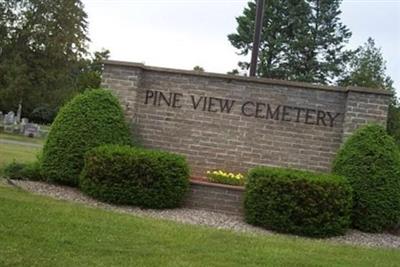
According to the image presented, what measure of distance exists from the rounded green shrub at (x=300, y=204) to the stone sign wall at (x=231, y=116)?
2.02 meters

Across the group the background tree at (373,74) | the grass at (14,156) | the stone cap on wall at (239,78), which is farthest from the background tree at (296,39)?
the stone cap on wall at (239,78)

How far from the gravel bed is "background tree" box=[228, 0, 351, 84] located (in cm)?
3334

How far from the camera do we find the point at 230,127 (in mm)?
11719

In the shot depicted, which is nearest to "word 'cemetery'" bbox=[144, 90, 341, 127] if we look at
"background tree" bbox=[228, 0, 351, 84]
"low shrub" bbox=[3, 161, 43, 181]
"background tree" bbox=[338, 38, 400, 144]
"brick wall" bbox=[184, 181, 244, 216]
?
"brick wall" bbox=[184, 181, 244, 216]

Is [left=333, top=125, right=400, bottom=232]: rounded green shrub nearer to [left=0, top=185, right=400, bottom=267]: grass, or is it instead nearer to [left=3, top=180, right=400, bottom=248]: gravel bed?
[left=3, top=180, right=400, bottom=248]: gravel bed

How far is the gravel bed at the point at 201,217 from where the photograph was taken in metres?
9.27

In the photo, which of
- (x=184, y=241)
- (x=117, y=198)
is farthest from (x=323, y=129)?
(x=184, y=241)

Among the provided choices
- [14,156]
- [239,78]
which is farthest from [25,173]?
[14,156]

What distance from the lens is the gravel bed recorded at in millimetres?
9266

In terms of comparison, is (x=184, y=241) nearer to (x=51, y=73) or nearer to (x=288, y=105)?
(x=288, y=105)

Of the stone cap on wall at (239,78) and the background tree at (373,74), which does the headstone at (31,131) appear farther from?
the stone cap on wall at (239,78)

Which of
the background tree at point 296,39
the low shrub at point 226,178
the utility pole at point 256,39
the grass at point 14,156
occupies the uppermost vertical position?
the background tree at point 296,39

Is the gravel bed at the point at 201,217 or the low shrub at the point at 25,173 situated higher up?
the low shrub at the point at 25,173

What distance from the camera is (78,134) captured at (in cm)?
1070
